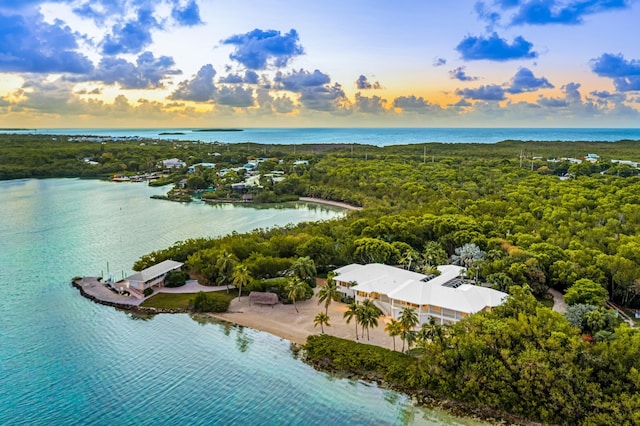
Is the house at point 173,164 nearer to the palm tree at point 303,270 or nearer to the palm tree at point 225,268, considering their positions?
the palm tree at point 225,268

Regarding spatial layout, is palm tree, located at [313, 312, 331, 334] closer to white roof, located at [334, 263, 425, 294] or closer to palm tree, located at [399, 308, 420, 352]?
white roof, located at [334, 263, 425, 294]

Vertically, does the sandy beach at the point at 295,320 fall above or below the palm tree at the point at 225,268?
below

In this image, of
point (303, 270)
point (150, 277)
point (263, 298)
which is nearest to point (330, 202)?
point (303, 270)

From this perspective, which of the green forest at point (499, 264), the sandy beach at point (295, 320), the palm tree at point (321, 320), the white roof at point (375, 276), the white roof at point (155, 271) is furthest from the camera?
the white roof at point (155, 271)

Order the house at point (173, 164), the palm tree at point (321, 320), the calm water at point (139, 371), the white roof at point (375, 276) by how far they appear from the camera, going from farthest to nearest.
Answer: the house at point (173, 164) < the white roof at point (375, 276) < the palm tree at point (321, 320) < the calm water at point (139, 371)

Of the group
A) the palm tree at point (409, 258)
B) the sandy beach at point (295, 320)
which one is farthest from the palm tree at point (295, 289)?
the palm tree at point (409, 258)

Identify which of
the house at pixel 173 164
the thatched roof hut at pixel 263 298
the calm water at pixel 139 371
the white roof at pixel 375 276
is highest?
the house at pixel 173 164

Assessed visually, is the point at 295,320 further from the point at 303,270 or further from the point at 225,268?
the point at 225,268
